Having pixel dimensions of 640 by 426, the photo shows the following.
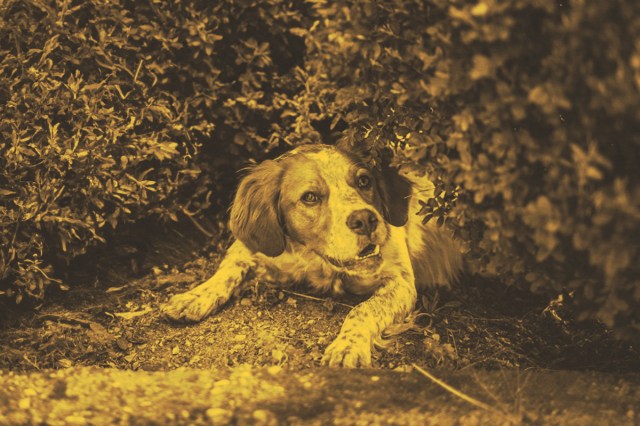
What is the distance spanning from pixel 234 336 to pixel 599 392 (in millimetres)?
1907

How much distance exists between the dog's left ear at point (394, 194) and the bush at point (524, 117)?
0.98m

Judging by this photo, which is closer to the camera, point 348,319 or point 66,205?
point 348,319

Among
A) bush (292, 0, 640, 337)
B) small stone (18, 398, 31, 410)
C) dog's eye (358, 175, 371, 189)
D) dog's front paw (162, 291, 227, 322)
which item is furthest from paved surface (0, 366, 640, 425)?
dog's eye (358, 175, 371, 189)

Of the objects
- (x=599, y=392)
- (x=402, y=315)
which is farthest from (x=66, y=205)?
(x=599, y=392)

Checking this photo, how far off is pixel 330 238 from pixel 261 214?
53cm

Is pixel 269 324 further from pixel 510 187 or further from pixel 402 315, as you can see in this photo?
pixel 510 187

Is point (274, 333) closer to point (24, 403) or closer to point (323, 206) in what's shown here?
point (323, 206)

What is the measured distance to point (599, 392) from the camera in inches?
132

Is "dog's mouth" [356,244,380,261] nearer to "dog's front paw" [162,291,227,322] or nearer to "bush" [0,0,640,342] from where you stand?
"bush" [0,0,640,342]

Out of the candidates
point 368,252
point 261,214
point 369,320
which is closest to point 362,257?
point 368,252

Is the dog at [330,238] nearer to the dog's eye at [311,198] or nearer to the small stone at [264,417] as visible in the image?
the dog's eye at [311,198]

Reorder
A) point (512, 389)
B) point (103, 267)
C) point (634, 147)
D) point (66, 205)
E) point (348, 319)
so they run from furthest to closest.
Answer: point (103, 267) < point (66, 205) < point (348, 319) < point (512, 389) < point (634, 147)

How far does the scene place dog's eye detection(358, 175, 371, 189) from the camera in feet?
14.8

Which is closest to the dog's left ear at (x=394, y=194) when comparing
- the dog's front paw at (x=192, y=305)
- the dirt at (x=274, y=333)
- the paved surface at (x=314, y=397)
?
the dirt at (x=274, y=333)
